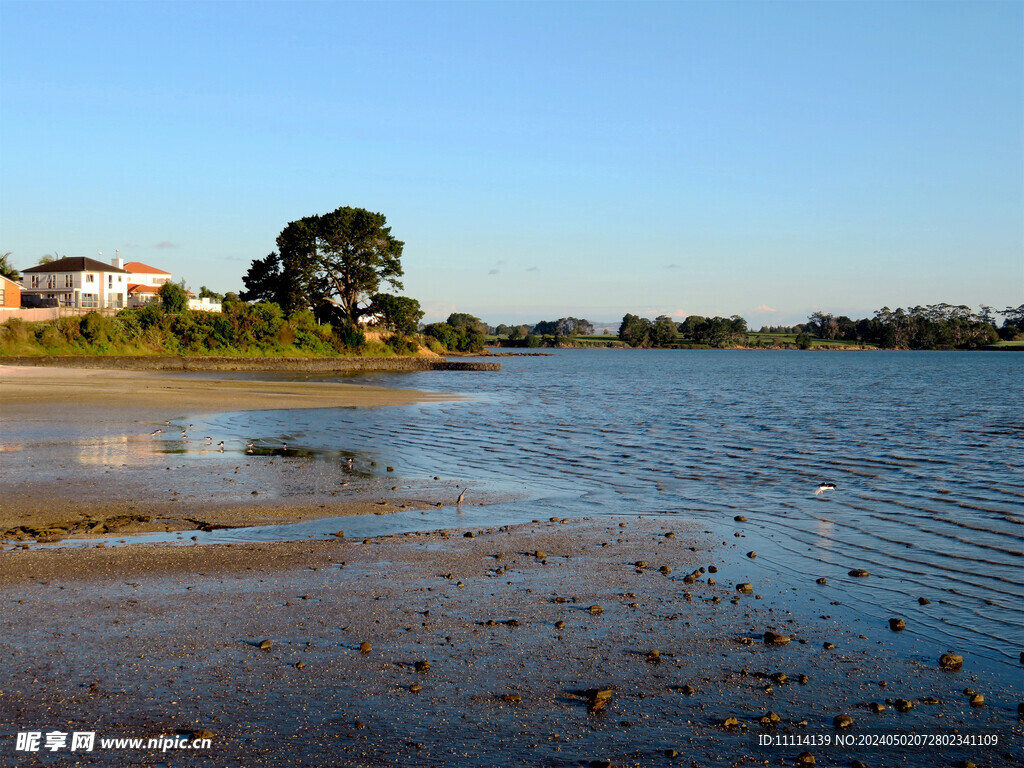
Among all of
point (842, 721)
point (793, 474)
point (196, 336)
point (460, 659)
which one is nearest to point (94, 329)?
point (196, 336)

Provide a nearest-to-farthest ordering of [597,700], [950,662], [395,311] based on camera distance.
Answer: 1. [597,700]
2. [950,662]
3. [395,311]

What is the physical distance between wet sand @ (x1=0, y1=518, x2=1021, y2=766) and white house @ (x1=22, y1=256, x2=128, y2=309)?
103916mm

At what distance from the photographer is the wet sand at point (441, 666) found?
6.64 metres

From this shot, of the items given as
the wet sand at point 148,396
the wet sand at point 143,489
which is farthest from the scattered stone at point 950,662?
the wet sand at point 148,396

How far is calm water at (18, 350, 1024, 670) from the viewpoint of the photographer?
38.7 ft

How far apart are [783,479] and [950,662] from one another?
537 inches

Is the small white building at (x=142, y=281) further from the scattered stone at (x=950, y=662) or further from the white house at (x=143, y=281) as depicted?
the scattered stone at (x=950, y=662)

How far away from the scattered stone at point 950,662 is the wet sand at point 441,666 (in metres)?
0.12

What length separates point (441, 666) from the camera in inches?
318

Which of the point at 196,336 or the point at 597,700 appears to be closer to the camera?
the point at 597,700

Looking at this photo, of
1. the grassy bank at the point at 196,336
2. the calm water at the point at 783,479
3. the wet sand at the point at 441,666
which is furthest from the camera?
the grassy bank at the point at 196,336

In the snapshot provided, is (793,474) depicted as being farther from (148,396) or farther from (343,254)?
(343,254)

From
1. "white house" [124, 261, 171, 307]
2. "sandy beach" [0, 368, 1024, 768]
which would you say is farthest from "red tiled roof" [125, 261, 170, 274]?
"sandy beach" [0, 368, 1024, 768]

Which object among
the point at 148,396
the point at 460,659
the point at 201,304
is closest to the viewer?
the point at 460,659
